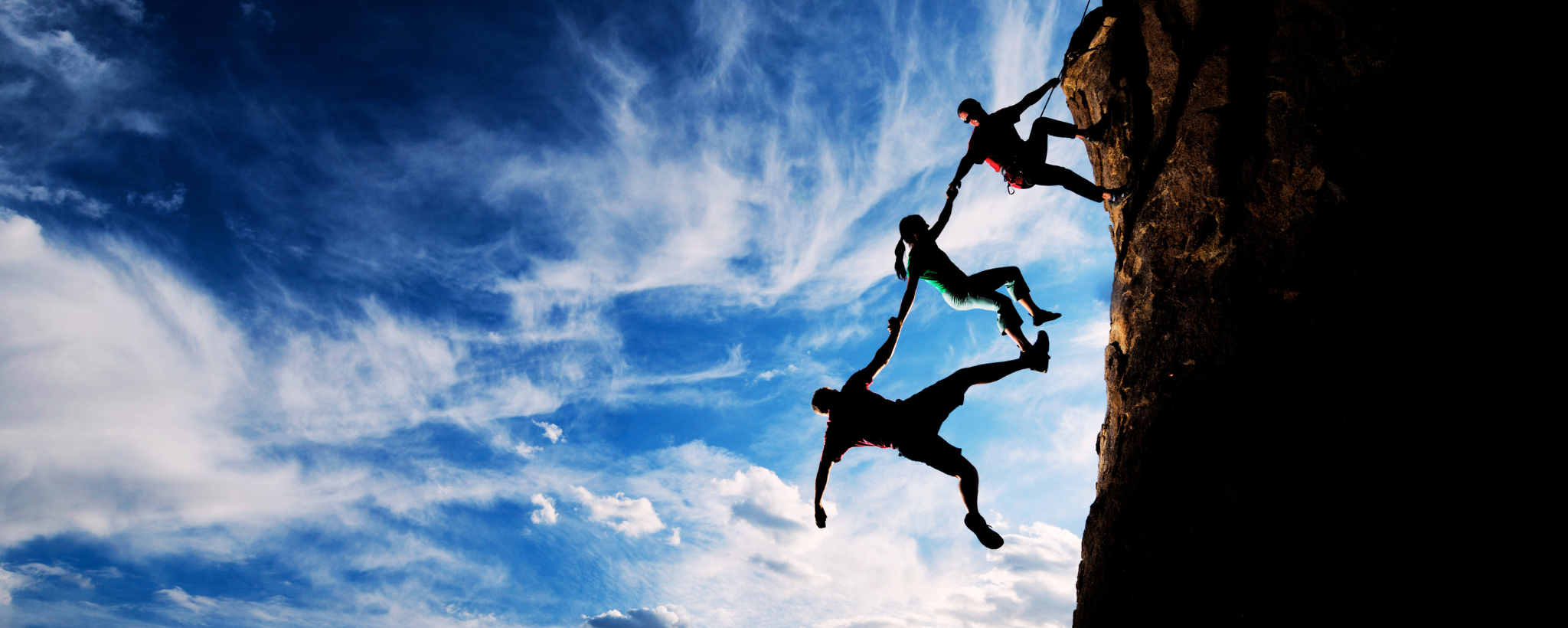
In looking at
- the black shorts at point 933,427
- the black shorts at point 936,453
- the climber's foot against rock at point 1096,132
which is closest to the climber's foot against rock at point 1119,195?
the climber's foot against rock at point 1096,132

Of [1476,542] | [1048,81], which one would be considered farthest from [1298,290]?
[1048,81]

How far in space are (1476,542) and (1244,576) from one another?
1300mm

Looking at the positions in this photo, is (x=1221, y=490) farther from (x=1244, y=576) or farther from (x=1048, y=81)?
(x=1048, y=81)

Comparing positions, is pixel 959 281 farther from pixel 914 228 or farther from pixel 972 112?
pixel 972 112

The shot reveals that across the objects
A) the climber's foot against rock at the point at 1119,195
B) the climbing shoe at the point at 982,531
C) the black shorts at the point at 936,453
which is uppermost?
the climber's foot against rock at the point at 1119,195

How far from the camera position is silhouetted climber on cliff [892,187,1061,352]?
8633mm

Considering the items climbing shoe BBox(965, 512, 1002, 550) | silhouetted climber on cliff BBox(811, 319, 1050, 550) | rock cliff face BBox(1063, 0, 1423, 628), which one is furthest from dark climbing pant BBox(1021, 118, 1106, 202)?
climbing shoe BBox(965, 512, 1002, 550)

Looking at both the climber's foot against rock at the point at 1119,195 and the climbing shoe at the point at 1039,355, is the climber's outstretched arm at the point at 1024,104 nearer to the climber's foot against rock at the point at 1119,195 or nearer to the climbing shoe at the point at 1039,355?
the climber's foot against rock at the point at 1119,195

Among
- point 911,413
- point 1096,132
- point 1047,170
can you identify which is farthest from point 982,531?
point 1096,132

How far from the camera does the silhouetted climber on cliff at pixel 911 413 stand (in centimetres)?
784

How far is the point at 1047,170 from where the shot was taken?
9273 millimetres

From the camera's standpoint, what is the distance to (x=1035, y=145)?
30.8 feet

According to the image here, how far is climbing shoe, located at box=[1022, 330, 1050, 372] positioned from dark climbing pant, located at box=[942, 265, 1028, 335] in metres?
0.48

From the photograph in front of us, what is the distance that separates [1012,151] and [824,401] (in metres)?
4.49
